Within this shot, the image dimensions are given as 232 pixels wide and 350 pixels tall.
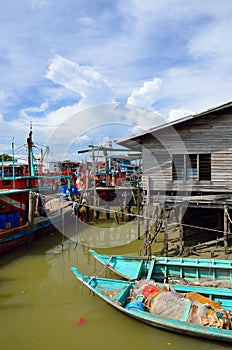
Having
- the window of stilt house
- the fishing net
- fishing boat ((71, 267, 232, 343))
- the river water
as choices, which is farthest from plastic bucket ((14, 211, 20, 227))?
the fishing net

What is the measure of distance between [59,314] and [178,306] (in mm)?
3685

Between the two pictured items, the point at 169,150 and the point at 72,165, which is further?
the point at 72,165

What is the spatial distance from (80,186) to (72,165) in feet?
33.3

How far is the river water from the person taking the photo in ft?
22.2

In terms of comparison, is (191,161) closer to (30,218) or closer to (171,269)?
(171,269)

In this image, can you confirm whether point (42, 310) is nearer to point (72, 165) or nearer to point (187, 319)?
point (187, 319)

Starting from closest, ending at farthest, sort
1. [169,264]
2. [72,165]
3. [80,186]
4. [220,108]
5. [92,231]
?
[169,264] → [220,108] → [92,231] → [80,186] → [72,165]

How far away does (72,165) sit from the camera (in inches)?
1483

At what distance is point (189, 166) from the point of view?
1197 cm

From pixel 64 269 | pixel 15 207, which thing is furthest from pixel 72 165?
pixel 64 269

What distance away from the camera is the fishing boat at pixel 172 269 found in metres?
9.27

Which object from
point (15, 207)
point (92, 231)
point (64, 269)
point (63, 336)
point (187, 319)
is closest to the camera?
point (187, 319)

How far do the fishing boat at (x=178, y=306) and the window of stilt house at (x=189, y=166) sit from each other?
511cm

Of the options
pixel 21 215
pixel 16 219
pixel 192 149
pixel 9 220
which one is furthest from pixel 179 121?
pixel 21 215
